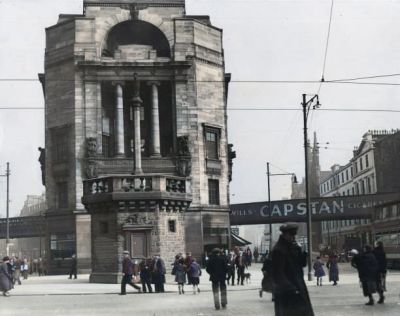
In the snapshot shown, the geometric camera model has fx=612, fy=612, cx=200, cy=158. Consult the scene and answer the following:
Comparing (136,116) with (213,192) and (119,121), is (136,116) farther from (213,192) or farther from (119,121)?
(213,192)

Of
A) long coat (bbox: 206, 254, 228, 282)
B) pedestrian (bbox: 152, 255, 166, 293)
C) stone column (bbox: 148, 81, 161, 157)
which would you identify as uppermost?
stone column (bbox: 148, 81, 161, 157)

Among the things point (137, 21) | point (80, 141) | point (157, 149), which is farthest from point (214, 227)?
point (137, 21)

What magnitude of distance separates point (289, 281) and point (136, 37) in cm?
4372

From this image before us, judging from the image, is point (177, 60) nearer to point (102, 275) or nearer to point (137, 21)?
point (137, 21)

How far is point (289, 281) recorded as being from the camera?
679cm

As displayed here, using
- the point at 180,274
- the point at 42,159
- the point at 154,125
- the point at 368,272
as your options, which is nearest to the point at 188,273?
the point at 180,274

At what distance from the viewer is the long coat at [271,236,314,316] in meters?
6.66

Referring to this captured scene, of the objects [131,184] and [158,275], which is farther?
[131,184]

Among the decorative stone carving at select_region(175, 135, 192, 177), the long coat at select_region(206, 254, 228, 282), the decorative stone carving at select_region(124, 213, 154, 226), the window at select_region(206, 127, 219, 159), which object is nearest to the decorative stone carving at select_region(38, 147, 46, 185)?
the decorative stone carving at select_region(175, 135, 192, 177)

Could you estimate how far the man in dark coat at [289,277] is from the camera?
6.66 meters

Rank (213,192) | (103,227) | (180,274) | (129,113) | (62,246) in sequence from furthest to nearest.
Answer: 1. (129,113)
2. (213,192)
3. (62,246)
4. (103,227)
5. (180,274)

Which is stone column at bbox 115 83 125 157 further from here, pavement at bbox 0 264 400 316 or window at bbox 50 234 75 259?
pavement at bbox 0 264 400 316

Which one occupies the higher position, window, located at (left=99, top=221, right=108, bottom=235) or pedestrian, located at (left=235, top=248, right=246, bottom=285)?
window, located at (left=99, top=221, right=108, bottom=235)

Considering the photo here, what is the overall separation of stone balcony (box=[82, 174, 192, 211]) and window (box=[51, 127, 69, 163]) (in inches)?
668
